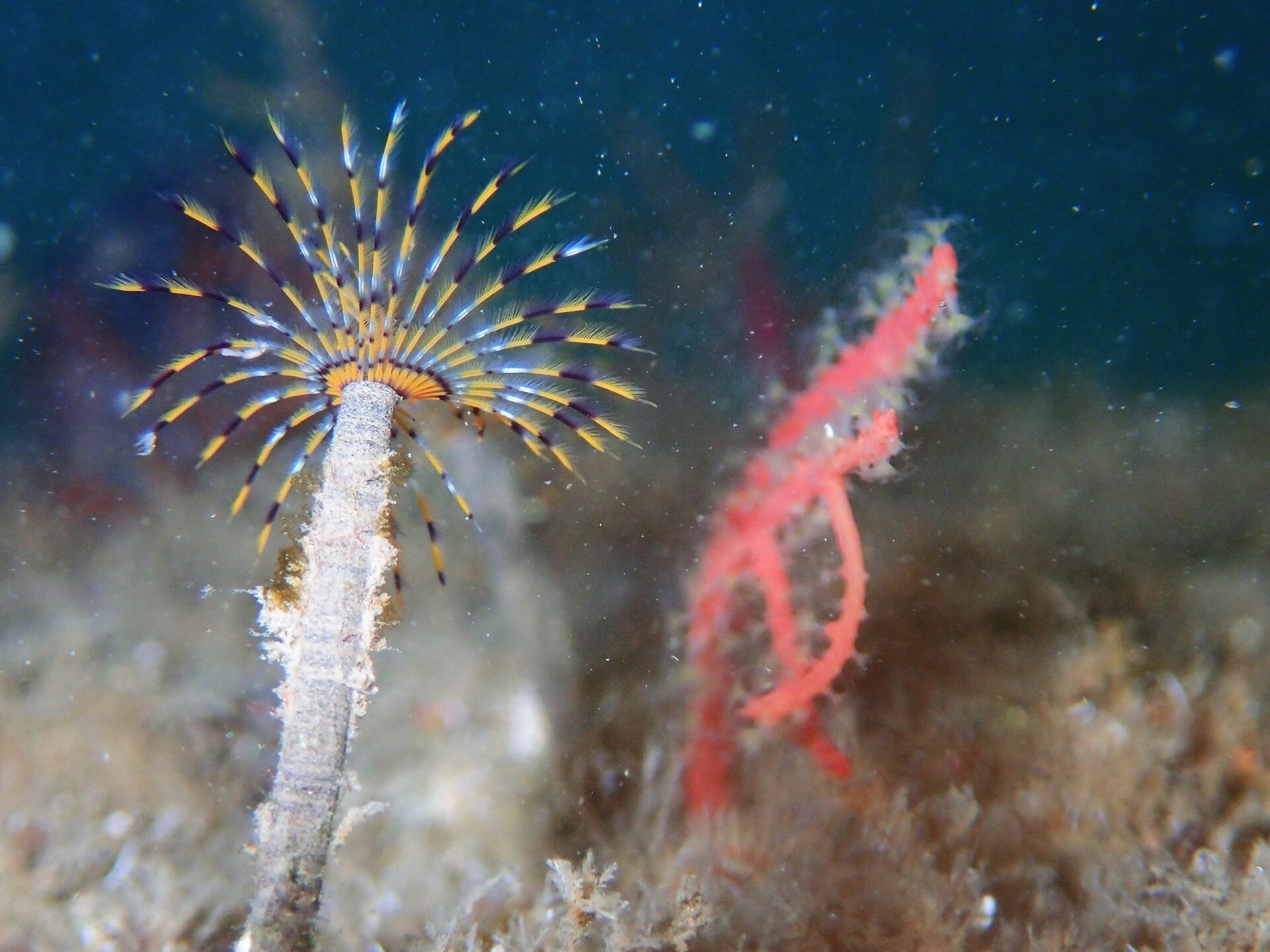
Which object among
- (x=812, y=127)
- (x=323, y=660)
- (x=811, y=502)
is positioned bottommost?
(x=323, y=660)

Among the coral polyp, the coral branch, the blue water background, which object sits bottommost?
the coral branch

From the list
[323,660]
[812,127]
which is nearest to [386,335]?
[323,660]

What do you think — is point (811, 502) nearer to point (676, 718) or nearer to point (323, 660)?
point (676, 718)

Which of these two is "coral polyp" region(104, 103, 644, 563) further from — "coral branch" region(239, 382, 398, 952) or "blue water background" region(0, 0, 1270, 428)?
"blue water background" region(0, 0, 1270, 428)

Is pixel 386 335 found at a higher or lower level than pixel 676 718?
higher

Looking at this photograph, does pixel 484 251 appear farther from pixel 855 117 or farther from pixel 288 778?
pixel 855 117

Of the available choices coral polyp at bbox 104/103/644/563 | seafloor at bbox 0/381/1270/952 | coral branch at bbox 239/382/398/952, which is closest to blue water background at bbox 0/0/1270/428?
seafloor at bbox 0/381/1270/952
